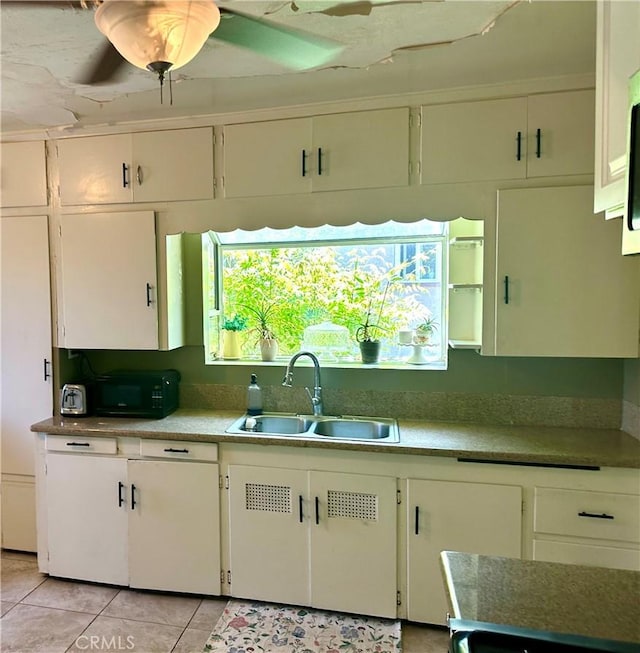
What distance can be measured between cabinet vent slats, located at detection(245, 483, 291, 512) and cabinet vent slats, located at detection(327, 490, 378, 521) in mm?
217

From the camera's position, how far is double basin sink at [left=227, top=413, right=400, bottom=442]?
2.43 metres

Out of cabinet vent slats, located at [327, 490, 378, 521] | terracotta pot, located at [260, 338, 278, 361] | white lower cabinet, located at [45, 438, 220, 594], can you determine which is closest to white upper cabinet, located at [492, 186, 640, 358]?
cabinet vent slats, located at [327, 490, 378, 521]

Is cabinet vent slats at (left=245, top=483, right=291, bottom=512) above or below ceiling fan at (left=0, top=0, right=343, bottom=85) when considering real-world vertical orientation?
below

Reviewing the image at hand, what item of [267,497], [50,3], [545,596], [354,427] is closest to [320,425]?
[354,427]

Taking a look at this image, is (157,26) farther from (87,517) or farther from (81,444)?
(87,517)

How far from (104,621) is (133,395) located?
112 centimetres

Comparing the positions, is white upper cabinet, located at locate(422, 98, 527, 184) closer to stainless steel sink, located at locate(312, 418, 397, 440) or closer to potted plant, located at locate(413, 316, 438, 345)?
potted plant, located at locate(413, 316, 438, 345)

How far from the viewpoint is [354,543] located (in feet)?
6.93

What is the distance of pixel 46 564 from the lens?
248cm

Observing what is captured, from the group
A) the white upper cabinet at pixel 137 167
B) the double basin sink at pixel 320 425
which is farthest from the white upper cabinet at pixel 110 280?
the double basin sink at pixel 320 425

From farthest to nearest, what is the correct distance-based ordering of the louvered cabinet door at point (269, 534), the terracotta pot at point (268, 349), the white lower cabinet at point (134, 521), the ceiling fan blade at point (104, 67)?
the terracotta pot at point (268, 349)
the white lower cabinet at point (134, 521)
the louvered cabinet door at point (269, 534)
the ceiling fan blade at point (104, 67)

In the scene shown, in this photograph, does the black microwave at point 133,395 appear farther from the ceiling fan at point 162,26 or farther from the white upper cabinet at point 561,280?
the white upper cabinet at point 561,280

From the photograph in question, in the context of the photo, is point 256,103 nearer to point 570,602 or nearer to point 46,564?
point 570,602

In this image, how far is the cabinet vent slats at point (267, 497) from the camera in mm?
2186
